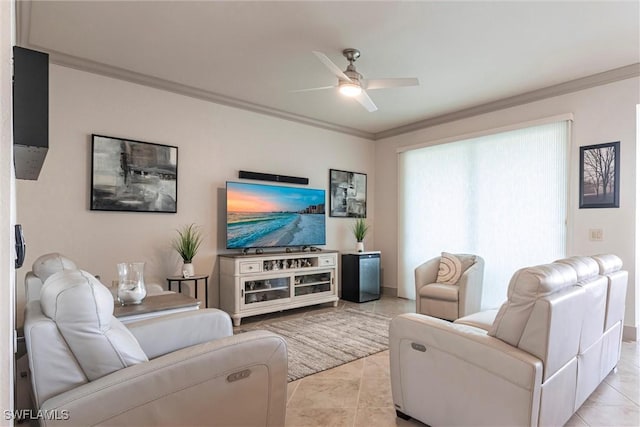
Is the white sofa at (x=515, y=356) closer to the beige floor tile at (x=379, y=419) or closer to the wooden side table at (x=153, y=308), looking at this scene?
the beige floor tile at (x=379, y=419)

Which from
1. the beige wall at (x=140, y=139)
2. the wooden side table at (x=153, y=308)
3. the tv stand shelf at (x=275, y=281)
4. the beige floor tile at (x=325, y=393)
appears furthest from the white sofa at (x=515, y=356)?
the beige wall at (x=140, y=139)

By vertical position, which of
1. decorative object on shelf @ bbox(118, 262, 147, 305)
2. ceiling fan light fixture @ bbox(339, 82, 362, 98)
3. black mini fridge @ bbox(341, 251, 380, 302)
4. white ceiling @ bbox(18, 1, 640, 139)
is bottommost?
black mini fridge @ bbox(341, 251, 380, 302)

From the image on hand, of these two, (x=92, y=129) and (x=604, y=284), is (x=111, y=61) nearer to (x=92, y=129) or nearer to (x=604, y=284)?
(x=92, y=129)

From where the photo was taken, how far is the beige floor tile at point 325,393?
2287 millimetres

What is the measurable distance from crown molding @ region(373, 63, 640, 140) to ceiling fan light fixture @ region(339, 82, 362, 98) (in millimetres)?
2309

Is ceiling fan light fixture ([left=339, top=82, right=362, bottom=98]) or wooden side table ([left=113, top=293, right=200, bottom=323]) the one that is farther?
ceiling fan light fixture ([left=339, top=82, right=362, bottom=98])

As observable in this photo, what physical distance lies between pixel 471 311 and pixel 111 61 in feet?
14.9

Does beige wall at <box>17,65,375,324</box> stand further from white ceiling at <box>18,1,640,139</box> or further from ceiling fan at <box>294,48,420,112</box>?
ceiling fan at <box>294,48,420,112</box>

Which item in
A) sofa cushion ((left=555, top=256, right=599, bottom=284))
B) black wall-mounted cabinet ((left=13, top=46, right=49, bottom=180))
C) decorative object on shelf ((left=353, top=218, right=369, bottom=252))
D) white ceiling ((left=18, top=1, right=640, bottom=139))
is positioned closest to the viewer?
black wall-mounted cabinet ((left=13, top=46, right=49, bottom=180))

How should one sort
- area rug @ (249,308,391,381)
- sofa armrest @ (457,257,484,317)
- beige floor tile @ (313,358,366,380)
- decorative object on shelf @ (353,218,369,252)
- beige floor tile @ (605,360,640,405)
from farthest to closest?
decorative object on shelf @ (353,218,369,252)
sofa armrest @ (457,257,484,317)
area rug @ (249,308,391,381)
beige floor tile @ (313,358,366,380)
beige floor tile @ (605,360,640,405)

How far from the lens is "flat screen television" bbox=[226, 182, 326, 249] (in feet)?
14.1

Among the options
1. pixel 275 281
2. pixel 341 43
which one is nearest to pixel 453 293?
pixel 275 281

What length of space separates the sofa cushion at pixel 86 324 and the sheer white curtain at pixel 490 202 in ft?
14.0

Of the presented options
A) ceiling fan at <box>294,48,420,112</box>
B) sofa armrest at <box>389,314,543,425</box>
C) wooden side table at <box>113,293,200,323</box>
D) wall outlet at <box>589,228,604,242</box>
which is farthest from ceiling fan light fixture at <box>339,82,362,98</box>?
wall outlet at <box>589,228,604,242</box>
